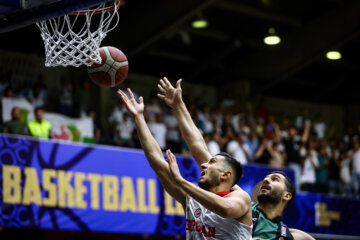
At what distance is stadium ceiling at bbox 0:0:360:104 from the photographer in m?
16.2

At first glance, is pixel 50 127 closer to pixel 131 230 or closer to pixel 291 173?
pixel 131 230

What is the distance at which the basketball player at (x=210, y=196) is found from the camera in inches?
167

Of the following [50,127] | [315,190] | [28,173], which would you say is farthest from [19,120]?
[315,190]

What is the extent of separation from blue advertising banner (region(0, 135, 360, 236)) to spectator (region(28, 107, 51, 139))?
109 cm

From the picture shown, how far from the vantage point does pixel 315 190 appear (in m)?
14.6

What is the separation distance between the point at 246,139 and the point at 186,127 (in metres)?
9.28

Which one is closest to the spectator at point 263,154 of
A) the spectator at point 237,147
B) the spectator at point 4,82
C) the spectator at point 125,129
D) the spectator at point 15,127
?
the spectator at point 237,147

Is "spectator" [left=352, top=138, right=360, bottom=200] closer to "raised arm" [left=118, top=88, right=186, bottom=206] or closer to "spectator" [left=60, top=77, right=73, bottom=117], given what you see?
"spectator" [left=60, top=77, right=73, bottom=117]

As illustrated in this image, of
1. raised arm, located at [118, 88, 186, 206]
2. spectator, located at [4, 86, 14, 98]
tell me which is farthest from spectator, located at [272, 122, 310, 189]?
raised arm, located at [118, 88, 186, 206]

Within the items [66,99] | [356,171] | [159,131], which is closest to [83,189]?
[159,131]

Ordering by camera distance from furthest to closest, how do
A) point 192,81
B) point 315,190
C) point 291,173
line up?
point 192,81 → point 315,190 → point 291,173

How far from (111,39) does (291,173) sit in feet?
19.9

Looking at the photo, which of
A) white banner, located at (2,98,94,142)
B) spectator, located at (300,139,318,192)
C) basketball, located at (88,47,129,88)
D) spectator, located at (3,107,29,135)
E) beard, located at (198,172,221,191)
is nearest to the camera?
beard, located at (198,172,221,191)

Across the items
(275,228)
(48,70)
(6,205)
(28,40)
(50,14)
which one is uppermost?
(28,40)
